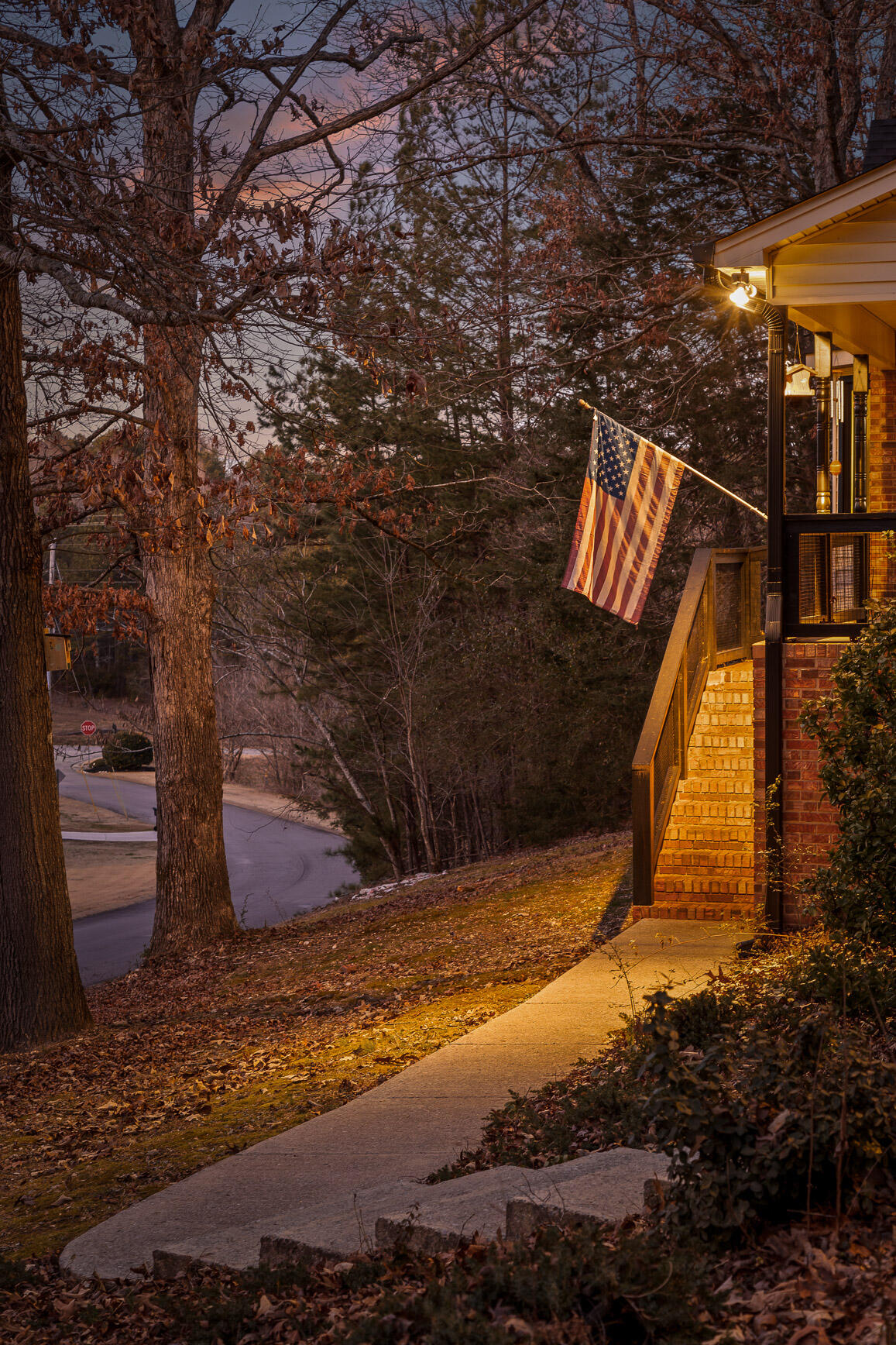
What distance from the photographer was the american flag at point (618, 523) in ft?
33.6

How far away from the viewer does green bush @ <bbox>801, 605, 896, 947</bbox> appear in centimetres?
644

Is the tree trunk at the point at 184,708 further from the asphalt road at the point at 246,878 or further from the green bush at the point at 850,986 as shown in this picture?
the green bush at the point at 850,986

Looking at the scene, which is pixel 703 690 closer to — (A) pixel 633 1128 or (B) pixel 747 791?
(B) pixel 747 791

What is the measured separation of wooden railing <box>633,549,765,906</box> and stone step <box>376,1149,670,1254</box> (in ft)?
15.0

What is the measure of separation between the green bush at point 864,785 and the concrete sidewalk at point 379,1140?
3.87 ft

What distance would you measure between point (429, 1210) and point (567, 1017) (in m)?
3.36

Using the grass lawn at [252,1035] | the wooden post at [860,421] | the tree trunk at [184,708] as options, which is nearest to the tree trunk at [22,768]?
the grass lawn at [252,1035]

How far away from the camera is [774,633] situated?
28.4 feet

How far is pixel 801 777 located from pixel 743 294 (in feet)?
11.7

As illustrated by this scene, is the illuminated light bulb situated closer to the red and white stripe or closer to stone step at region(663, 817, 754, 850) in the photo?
the red and white stripe

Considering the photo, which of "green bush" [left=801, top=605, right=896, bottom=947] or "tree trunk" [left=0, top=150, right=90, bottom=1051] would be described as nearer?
"green bush" [left=801, top=605, right=896, bottom=947]

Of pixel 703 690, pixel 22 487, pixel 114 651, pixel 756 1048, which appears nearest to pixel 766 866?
pixel 703 690

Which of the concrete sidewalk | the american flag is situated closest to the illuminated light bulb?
the american flag

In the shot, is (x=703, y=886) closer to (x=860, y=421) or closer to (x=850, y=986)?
(x=850, y=986)
